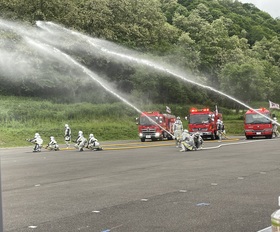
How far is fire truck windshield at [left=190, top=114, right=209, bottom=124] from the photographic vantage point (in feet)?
134

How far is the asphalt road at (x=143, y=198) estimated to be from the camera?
743 centimetres

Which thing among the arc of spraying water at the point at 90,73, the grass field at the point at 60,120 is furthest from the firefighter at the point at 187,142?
the grass field at the point at 60,120

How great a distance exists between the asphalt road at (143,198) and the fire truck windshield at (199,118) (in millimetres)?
24303

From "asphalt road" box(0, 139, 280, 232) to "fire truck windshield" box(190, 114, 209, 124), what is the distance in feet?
79.7

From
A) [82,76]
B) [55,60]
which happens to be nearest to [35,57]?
[55,60]

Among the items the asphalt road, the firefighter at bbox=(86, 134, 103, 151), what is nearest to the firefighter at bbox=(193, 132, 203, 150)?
the firefighter at bbox=(86, 134, 103, 151)

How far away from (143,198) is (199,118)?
104ft

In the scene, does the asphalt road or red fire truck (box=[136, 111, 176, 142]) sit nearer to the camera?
the asphalt road

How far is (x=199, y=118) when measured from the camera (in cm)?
4109

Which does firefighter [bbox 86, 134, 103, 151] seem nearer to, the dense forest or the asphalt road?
the asphalt road

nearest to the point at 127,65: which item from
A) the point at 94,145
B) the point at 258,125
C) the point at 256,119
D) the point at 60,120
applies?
the point at 60,120

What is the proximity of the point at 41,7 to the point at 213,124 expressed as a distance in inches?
A: 817

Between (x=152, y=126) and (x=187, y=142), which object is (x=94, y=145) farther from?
(x=152, y=126)

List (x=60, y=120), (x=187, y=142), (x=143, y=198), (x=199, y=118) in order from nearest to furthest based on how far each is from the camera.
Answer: (x=143, y=198) < (x=187, y=142) < (x=199, y=118) < (x=60, y=120)
